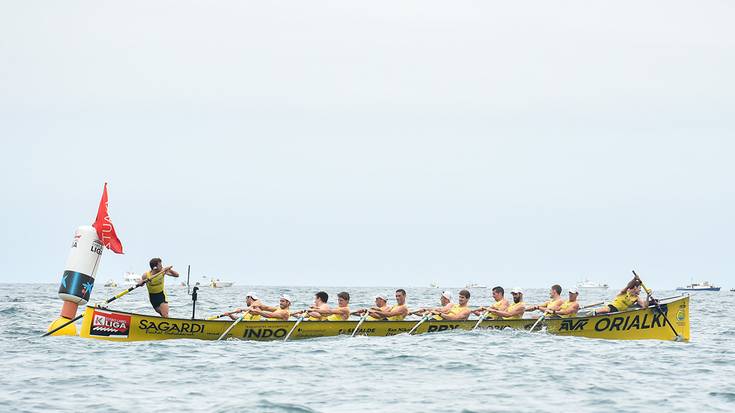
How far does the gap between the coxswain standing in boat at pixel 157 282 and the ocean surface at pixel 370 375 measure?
1.77m

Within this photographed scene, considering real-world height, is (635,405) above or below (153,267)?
below

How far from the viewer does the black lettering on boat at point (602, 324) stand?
83.2 ft

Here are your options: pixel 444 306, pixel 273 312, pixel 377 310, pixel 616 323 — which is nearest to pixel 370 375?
pixel 273 312

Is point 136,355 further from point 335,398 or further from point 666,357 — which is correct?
point 666,357

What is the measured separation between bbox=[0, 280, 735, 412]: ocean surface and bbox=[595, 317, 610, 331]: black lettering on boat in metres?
0.72

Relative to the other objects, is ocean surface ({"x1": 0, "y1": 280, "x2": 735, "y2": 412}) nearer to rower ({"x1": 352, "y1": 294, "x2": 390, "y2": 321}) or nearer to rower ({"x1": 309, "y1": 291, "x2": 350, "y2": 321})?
rower ({"x1": 309, "y1": 291, "x2": 350, "y2": 321})

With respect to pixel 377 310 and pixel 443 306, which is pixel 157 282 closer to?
pixel 377 310

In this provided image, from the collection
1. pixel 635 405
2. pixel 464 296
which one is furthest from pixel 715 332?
pixel 635 405

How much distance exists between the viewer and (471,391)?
16.4 metres

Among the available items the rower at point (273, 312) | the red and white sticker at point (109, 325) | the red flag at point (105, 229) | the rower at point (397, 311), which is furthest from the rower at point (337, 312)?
the red flag at point (105, 229)

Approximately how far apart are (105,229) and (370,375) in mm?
8969

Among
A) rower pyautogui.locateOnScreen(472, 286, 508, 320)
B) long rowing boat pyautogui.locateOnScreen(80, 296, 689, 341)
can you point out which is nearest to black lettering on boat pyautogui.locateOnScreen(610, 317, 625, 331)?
long rowing boat pyautogui.locateOnScreen(80, 296, 689, 341)

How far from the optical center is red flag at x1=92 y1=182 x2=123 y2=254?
76.0 ft

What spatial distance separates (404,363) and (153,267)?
26.6 ft
